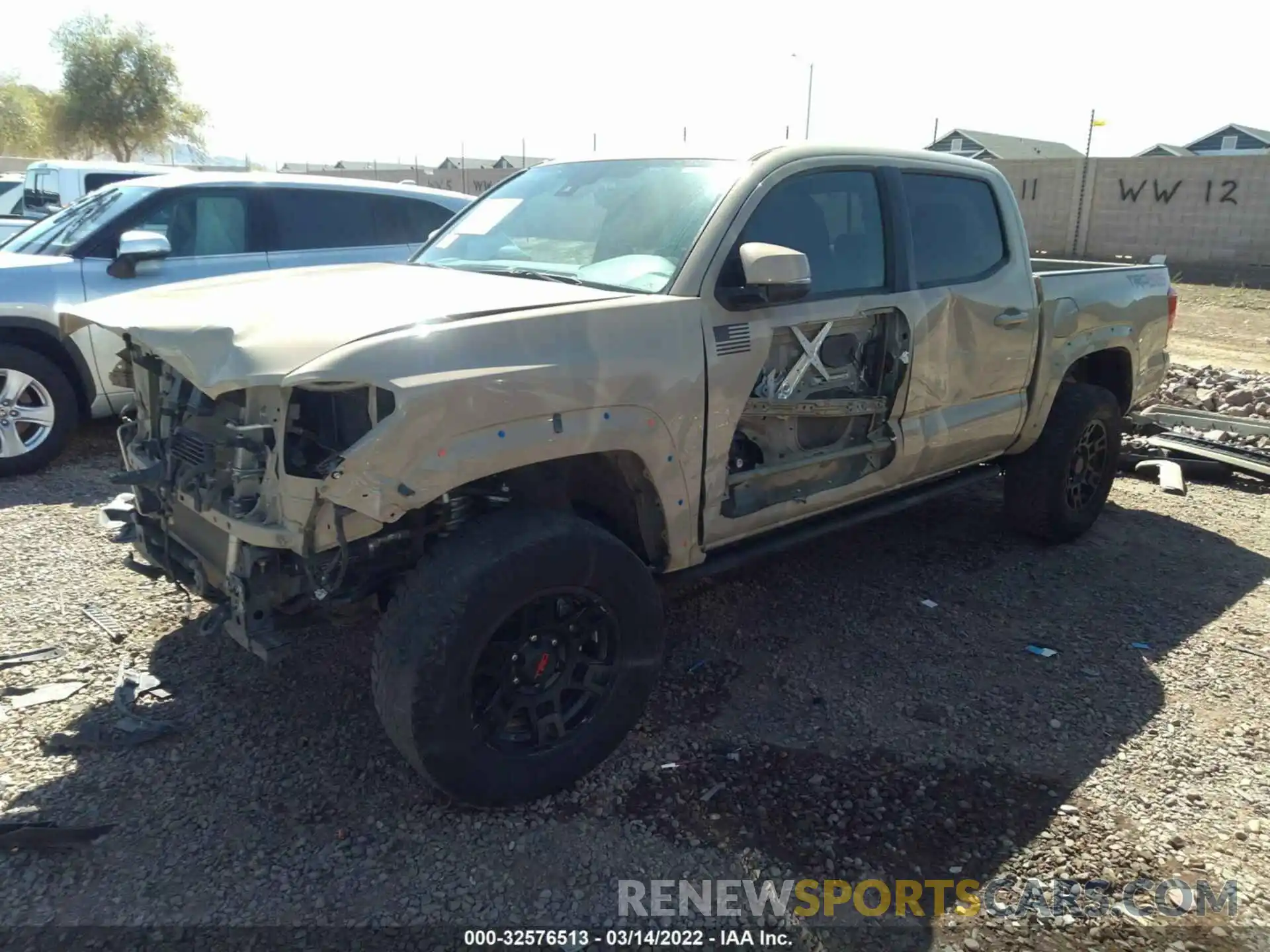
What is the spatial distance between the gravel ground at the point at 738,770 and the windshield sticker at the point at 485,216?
1.82 metres

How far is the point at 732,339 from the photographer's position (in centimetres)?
324

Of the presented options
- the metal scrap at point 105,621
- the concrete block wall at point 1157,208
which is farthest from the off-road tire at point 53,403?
the concrete block wall at point 1157,208

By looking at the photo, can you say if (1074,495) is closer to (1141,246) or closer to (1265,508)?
(1265,508)

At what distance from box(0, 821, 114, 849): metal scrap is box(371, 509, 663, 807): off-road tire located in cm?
95

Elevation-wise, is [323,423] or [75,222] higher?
[75,222]

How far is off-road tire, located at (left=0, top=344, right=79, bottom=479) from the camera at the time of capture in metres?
5.76

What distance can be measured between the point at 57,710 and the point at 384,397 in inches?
77.2

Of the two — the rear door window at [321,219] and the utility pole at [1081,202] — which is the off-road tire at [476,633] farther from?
the utility pole at [1081,202]

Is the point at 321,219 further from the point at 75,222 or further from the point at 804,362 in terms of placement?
the point at 804,362

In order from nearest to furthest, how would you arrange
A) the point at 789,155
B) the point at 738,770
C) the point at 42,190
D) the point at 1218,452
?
the point at 738,770 → the point at 789,155 → the point at 1218,452 → the point at 42,190

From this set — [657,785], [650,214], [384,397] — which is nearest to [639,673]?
[657,785]

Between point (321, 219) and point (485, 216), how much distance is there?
342cm

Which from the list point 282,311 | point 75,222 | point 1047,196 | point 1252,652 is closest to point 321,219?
point 75,222

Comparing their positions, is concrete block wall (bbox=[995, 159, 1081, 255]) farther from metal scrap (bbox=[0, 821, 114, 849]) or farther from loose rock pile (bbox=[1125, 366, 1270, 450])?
metal scrap (bbox=[0, 821, 114, 849])
